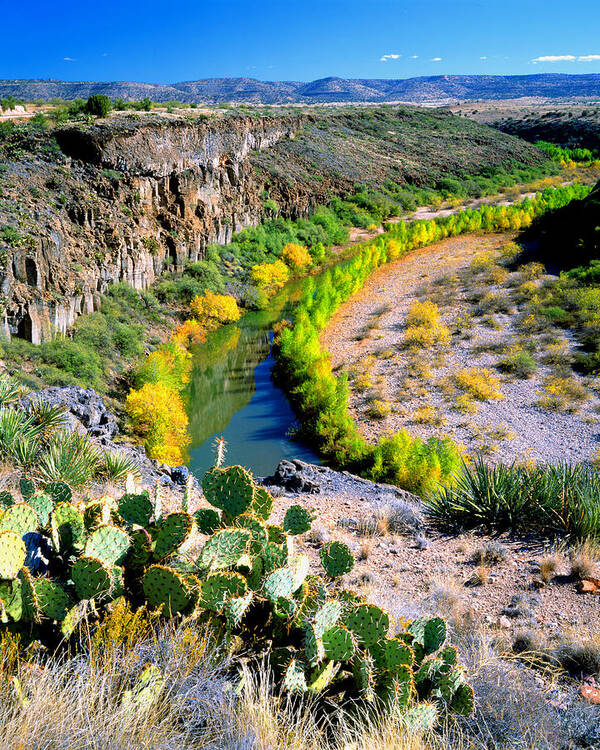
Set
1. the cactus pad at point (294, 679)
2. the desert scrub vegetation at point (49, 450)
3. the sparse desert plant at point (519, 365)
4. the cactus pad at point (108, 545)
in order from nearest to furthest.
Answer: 1. the cactus pad at point (294, 679)
2. the cactus pad at point (108, 545)
3. the desert scrub vegetation at point (49, 450)
4. the sparse desert plant at point (519, 365)

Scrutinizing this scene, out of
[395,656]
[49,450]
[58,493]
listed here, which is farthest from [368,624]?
[49,450]

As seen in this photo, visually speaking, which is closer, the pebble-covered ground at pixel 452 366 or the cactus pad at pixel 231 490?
the cactus pad at pixel 231 490

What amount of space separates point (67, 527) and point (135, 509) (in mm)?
668

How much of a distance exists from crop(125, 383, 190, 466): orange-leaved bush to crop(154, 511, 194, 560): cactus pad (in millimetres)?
14144

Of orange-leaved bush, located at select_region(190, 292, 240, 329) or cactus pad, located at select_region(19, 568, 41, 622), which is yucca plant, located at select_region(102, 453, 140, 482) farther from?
orange-leaved bush, located at select_region(190, 292, 240, 329)

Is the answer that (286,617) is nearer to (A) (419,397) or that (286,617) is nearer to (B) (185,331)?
(A) (419,397)

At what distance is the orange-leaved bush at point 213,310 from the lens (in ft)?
104

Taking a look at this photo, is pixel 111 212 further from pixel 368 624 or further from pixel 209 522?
pixel 368 624

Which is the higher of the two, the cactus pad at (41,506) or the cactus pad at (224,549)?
the cactus pad at (41,506)

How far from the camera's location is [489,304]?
3262 cm

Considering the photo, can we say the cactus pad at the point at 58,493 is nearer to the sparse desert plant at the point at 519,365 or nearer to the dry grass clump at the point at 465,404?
the dry grass clump at the point at 465,404

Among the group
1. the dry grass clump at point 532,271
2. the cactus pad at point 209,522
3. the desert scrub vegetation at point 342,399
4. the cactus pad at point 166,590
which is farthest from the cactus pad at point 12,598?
the dry grass clump at point 532,271

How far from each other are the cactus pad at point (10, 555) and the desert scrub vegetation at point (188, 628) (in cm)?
1

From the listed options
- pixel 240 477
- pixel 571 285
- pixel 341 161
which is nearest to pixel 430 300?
pixel 571 285
